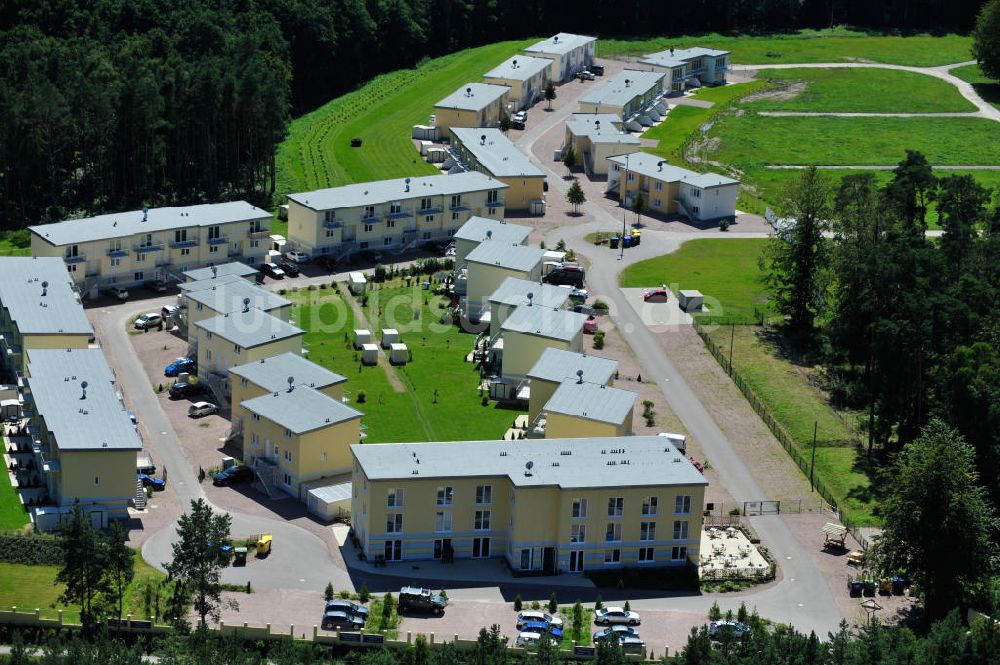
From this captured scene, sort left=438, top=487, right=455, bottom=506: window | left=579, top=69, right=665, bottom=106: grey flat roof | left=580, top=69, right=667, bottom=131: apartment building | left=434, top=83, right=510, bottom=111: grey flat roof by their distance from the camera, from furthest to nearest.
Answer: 1. left=579, top=69, right=665, bottom=106: grey flat roof
2. left=580, top=69, right=667, bottom=131: apartment building
3. left=434, top=83, right=510, bottom=111: grey flat roof
4. left=438, top=487, right=455, bottom=506: window

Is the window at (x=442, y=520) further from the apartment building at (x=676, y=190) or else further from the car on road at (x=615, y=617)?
the apartment building at (x=676, y=190)

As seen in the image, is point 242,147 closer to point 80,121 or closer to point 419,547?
point 80,121

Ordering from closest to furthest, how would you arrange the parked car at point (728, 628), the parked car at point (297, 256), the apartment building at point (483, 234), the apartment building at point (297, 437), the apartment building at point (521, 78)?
the parked car at point (728, 628) → the apartment building at point (297, 437) → the apartment building at point (483, 234) → the parked car at point (297, 256) → the apartment building at point (521, 78)

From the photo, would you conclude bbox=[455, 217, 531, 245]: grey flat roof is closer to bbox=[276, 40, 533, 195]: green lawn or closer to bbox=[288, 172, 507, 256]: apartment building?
bbox=[288, 172, 507, 256]: apartment building

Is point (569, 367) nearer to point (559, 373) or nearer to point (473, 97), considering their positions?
point (559, 373)

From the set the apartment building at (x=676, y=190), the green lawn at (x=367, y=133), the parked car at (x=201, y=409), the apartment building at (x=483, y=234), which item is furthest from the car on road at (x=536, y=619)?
the green lawn at (x=367, y=133)

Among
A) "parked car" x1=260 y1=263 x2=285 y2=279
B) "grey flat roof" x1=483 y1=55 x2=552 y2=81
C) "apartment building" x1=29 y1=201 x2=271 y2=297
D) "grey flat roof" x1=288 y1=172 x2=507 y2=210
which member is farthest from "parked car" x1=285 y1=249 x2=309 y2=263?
"grey flat roof" x1=483 y1=55 x2=552 y2=81

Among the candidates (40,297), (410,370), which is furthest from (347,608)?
(40,297)
